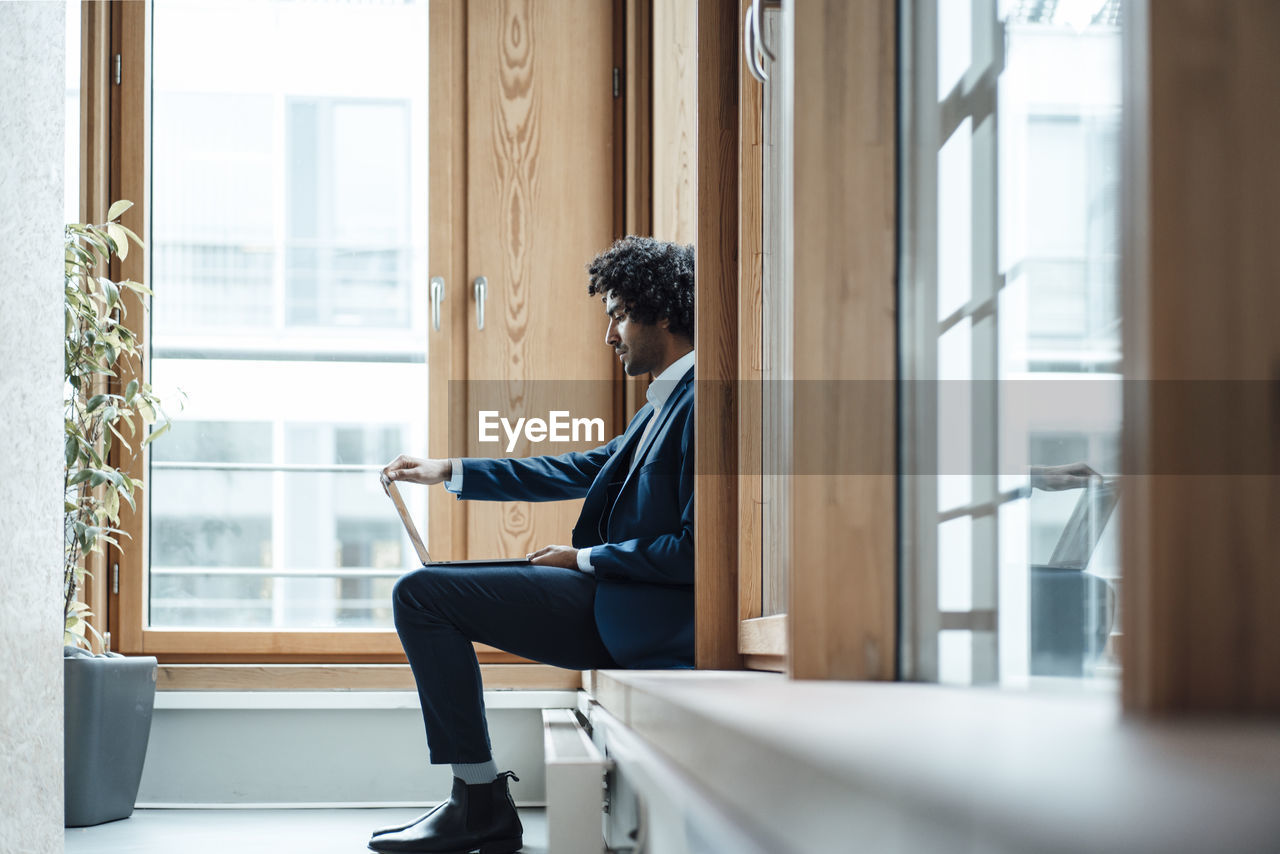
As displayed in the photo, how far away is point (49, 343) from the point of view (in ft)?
5.04

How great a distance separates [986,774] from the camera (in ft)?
1.16

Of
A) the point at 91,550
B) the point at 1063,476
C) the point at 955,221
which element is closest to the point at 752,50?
the point at 955,221

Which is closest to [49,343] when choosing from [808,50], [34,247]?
[34,247]

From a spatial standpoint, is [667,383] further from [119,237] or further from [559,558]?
[119,237]

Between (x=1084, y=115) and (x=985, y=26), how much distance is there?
195 millimetres

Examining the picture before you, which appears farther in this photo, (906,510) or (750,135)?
(750,135)

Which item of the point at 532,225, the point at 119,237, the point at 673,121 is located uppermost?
the point at 673,121

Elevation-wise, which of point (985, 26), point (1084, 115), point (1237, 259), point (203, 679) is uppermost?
point (985, 26)

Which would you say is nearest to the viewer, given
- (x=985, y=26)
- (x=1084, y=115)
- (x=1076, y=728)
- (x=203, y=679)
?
(x=1076, y=728)

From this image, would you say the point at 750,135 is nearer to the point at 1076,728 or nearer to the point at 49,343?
the point at 49,343

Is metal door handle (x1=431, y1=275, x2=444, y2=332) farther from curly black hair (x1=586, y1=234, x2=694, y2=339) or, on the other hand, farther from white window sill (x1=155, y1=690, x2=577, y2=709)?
white window sill (x1=155, y1=690, x2=577, y2=709)

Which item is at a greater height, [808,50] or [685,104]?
[685,104]

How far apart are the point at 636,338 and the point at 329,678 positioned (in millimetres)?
1164

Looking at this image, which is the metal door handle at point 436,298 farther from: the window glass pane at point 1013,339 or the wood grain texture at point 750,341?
the window glass pane at point 1013,339
